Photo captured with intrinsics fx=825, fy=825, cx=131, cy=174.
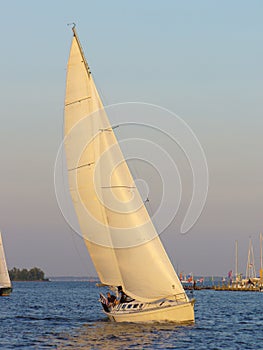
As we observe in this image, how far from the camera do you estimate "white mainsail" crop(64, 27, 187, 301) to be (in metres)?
58.6

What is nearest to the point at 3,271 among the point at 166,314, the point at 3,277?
the point at 3,277

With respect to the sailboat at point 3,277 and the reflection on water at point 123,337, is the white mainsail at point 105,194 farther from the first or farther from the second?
the sailboat at point 3,277

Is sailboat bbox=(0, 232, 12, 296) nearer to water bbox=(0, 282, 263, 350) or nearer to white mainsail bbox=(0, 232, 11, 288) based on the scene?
white mainsail bbox=(0, 232, 11, 288)

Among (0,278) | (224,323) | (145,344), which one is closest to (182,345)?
(145,344)

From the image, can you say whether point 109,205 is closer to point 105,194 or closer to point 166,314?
point 105,194

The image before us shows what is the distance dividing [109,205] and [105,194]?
Result: 2.79 feet

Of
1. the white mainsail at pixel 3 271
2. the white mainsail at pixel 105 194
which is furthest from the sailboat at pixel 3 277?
the white mainsail at pixel 105 194

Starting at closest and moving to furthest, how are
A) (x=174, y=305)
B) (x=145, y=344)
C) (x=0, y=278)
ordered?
(x=145, y=344)
(x=174, y=305)
(x=0, y=278)

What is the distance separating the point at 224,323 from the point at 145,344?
21219mm

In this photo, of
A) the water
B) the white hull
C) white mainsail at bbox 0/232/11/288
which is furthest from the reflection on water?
white mainsail at bbox 0/232/11/288

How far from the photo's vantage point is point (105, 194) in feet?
195

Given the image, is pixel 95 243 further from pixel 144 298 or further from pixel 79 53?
Result: pixel 79 53

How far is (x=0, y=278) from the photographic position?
12619 cm

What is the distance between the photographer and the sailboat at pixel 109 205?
5819 centimetres
